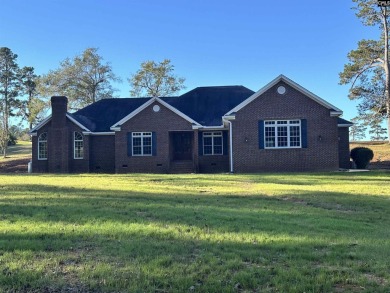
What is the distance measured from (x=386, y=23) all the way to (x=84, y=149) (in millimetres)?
27432

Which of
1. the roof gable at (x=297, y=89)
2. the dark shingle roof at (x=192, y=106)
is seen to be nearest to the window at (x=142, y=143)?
the dark shingle roof at (x=192, y=106)

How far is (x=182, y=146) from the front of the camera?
2762 cm

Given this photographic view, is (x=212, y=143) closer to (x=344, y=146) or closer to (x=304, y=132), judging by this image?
(x=304, y=132)

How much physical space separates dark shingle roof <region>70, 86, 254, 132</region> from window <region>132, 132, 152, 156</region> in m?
2.88

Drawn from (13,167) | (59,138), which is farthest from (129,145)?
(13,167)

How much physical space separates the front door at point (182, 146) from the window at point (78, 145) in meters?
6.30

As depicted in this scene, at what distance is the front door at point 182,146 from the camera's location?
27.4 metres

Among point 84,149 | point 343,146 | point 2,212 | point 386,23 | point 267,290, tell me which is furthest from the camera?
point 386,23

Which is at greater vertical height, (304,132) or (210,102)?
(210,102)

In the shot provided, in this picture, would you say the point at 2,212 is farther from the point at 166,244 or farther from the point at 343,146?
the point at 343,146

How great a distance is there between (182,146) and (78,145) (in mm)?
7156

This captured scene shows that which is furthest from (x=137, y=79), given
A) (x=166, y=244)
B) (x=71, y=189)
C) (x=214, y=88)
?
(x=166, y=244)

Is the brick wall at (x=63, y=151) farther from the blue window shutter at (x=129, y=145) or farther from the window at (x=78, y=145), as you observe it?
the blue window shutter at (x=129, y=145)

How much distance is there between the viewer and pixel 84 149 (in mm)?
27391
